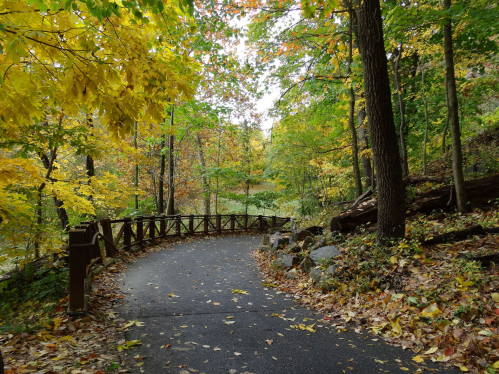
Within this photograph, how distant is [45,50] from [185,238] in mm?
12320

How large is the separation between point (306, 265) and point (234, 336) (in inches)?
127

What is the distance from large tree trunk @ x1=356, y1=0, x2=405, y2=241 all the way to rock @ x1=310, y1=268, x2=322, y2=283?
1.44 meters

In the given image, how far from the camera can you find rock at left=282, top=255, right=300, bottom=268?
7129mm

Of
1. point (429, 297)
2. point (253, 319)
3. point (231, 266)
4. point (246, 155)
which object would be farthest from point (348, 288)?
point (246, 155)

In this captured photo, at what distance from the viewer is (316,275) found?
581 cm

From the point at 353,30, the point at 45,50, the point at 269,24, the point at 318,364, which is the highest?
the point at 269,24

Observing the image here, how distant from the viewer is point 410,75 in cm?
1196

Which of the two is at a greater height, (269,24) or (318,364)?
(269,24)

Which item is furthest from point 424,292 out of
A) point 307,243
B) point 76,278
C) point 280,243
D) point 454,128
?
point 76,278

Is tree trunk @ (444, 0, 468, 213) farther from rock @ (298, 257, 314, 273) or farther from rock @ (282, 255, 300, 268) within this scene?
rock @ (282, 255, 300, 268)

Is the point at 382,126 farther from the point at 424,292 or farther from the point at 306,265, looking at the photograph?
the point at 306,265

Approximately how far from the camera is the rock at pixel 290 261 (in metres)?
7.13

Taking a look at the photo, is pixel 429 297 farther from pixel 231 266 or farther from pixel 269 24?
pixel 269 24

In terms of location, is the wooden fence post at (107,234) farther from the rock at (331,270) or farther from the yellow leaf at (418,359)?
the yellow leaf at (418,359)
